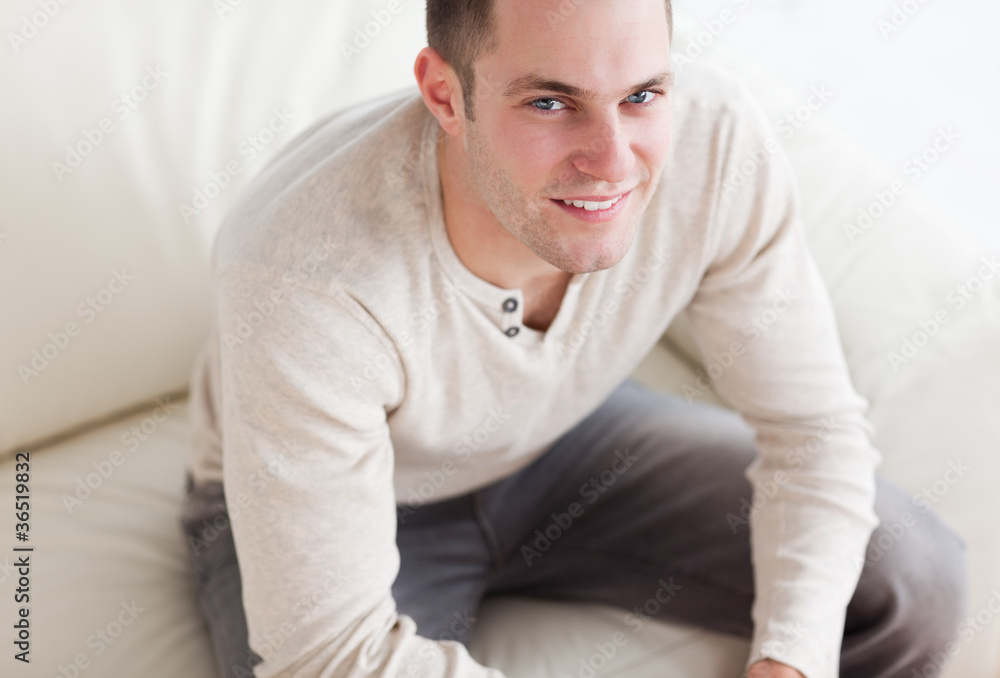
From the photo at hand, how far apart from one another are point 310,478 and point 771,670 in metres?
0.51

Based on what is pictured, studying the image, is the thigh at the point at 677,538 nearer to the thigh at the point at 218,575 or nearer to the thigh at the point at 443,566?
the thigh at the point at 443,566

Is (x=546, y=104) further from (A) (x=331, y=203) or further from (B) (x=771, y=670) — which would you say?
(B) (x=771, y=670)

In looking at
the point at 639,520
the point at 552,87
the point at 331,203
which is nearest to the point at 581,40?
the point at 552,87

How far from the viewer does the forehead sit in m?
0.76

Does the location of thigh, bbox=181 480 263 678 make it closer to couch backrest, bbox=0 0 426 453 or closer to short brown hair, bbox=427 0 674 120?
couch backrest, bbox=0 0 426 453

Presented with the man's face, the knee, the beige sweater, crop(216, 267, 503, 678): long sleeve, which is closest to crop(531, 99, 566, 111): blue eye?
the man's face

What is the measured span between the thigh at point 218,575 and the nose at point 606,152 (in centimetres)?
57

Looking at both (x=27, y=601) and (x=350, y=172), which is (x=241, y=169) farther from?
(x=27, y=601)

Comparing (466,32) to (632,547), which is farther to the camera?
(632,547)

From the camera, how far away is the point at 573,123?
2.65ft

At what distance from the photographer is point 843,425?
1.05m

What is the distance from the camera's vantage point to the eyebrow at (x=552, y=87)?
2.56 ft

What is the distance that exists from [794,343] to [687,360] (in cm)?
37

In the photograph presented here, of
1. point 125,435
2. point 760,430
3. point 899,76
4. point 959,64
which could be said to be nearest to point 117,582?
point 125,435
